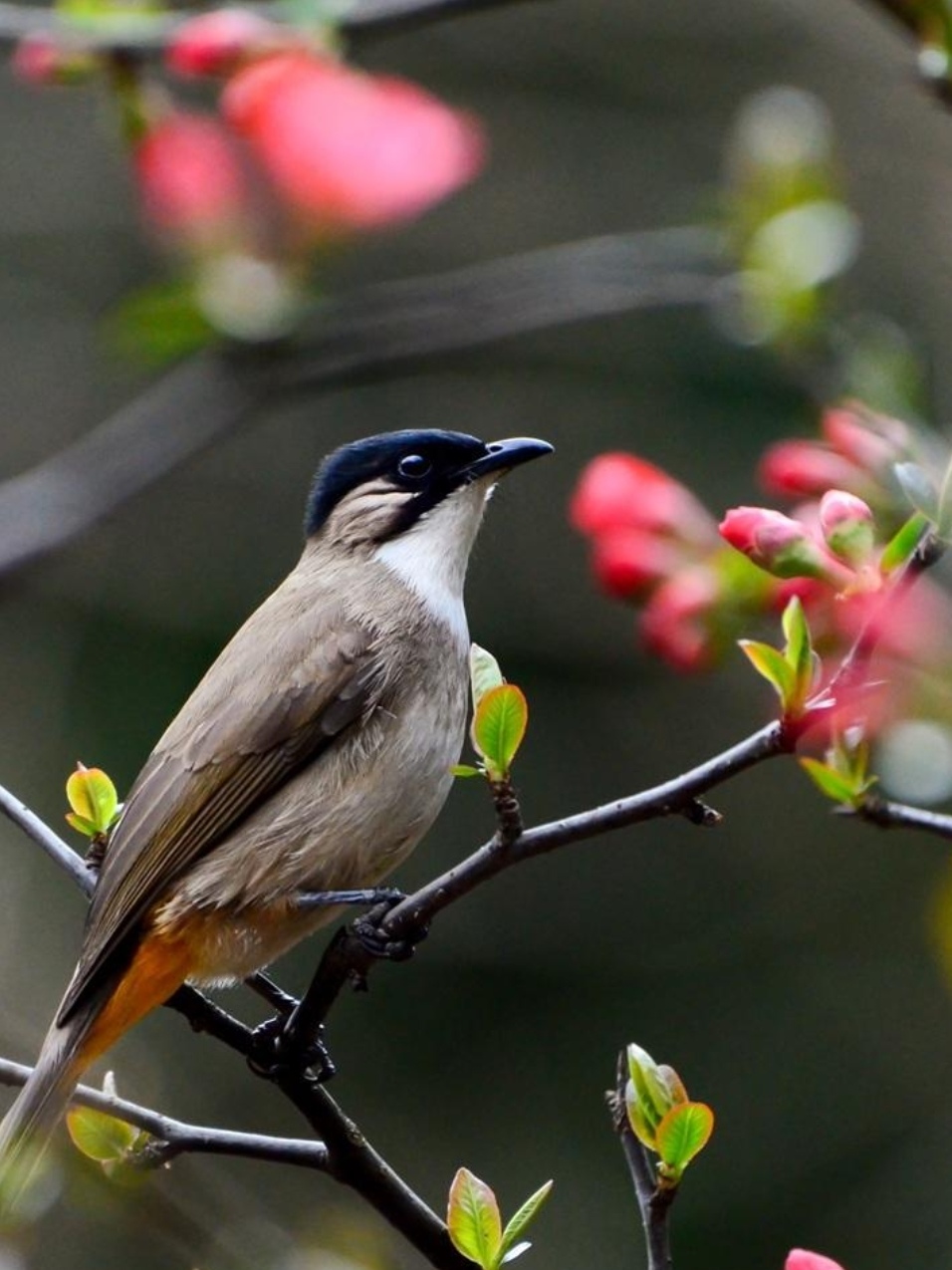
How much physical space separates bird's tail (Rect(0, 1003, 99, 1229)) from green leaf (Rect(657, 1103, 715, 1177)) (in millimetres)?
761

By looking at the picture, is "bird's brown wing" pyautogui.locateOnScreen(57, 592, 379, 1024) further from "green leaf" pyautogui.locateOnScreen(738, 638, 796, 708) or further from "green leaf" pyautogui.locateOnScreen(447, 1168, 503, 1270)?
"green leaf" pyautogui.locateOnScreen(738, 638, 796, 708)

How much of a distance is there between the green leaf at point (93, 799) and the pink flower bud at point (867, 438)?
1.05 metres

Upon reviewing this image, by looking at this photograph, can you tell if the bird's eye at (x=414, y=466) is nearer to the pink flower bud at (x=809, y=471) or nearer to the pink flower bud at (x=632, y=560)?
the pink flower bud at (x=632, y=560)

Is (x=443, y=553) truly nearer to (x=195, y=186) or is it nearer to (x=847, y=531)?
(x=195, y=186)

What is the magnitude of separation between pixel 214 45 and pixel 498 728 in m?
1.74

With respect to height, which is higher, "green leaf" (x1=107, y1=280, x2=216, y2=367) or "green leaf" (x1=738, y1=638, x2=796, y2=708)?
"green leaf" (x1=738, y1=638, x2=796, y2=708)

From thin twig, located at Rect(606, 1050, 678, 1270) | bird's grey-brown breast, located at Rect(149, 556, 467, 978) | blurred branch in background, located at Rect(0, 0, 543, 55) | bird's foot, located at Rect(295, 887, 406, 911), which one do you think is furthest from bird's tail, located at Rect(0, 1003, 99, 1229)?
blurred branch in background, located at Rect(0, 0, 543, 55)

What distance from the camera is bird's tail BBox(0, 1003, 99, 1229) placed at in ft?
8.45

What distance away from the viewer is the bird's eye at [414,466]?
13.1 feet

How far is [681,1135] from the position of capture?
88.4 inches

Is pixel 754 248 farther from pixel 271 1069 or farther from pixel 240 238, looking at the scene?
pixel 271 1069

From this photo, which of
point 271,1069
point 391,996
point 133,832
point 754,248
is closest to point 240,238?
point 754,248

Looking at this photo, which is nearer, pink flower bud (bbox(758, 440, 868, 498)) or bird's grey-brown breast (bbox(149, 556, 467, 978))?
pink flower bud (bbox(758, 440, 868, 498))

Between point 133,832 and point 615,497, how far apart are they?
37.6 inches
